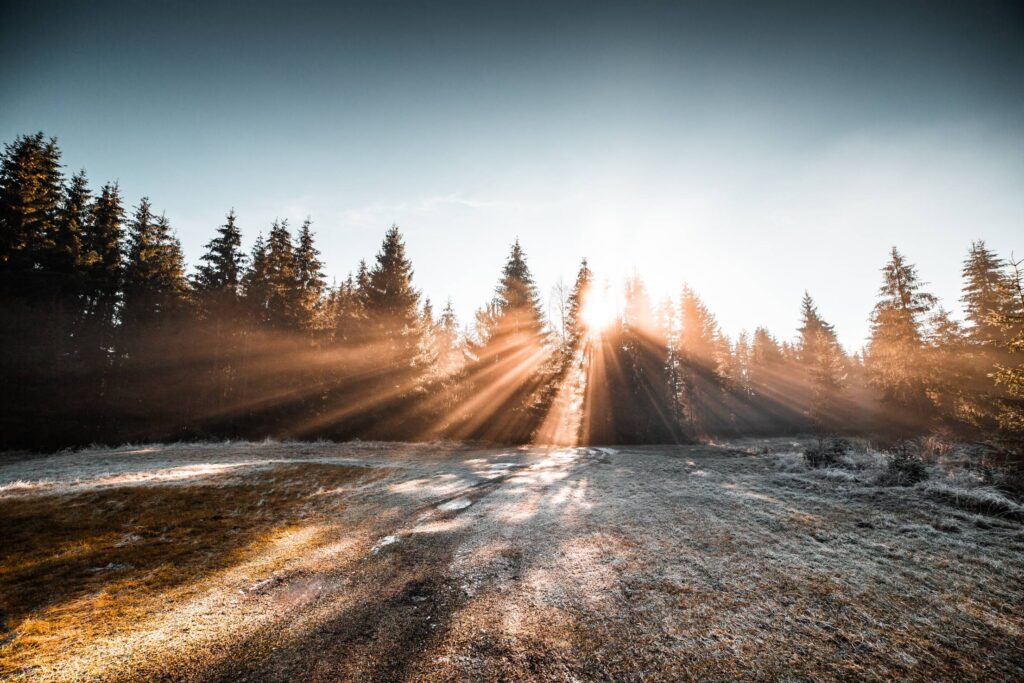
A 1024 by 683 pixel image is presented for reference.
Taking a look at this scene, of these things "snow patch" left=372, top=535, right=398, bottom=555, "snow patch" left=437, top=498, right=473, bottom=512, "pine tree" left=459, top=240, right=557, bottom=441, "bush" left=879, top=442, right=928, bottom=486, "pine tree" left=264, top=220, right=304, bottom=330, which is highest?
"pine tree" left=264, top=220, right=304, bottom=330

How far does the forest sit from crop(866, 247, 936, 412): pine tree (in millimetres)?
107

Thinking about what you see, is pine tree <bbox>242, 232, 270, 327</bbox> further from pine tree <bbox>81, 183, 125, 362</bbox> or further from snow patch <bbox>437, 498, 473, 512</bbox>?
snow patch <bbox>437, 498, 473, 512</bbox>

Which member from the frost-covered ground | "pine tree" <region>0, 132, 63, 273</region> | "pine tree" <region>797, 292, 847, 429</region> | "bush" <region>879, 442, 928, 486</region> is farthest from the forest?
"bush" <region>879, 442, 928, 486</region>

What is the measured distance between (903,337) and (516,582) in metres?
35.4

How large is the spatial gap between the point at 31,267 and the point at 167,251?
7746mm

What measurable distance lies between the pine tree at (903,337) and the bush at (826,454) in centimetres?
1905

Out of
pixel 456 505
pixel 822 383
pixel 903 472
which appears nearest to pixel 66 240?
pixel 456 505

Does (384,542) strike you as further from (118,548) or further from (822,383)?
(822,383)

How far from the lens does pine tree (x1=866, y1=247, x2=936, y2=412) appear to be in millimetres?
24562

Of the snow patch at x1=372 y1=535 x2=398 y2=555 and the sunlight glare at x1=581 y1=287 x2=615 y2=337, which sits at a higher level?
the sunlight glare at x1=581 y1=287 x2=615 y2=337

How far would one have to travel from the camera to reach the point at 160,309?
80.4 feet

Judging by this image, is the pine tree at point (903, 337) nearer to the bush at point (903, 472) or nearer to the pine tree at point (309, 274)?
the bush at point (903, 472)

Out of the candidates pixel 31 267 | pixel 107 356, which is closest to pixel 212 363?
pixel 107 356

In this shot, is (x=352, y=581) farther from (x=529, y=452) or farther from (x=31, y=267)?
(x=31, y=267)
